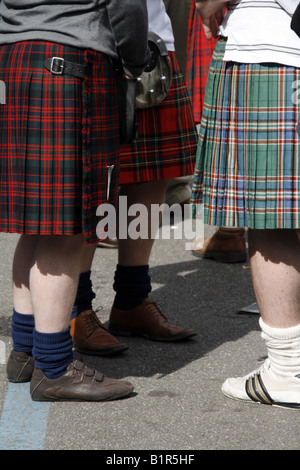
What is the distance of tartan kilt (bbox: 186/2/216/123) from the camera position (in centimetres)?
428

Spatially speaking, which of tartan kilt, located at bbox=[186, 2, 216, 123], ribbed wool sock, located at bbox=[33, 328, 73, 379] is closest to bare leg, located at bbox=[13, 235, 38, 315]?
ribbed wool sock, located at bbox=[33, 328, 73, 379]

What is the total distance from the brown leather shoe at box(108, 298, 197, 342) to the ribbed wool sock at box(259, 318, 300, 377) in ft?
2.15

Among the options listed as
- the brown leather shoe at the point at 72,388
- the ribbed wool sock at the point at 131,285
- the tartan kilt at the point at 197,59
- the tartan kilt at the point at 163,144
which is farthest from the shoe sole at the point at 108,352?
the tartan kilt at the point at 197,59

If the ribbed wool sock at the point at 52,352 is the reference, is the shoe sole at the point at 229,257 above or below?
above

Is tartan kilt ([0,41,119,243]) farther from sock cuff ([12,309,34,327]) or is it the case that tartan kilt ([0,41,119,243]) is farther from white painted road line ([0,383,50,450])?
white painted road line ([0,383,50,450])

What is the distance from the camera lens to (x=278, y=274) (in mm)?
2629

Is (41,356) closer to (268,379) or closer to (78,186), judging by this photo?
(78,186)

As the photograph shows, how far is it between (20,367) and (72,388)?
0.25 meters

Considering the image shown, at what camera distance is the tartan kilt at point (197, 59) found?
168 inches

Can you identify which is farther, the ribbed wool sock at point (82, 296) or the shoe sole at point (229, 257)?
the shoe sole at point (229, 257)

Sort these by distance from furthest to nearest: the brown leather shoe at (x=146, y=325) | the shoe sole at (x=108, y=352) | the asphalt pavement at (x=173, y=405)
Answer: the brown leather shoe at (x=146, y=325), the shoe sole at (x=108, y=352), the asphalt pavement at (x=173, y=405)

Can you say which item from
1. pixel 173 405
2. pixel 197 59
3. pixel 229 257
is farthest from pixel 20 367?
pixel 197 59

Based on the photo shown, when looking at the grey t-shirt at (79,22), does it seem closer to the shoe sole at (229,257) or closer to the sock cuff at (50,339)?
the sock cuff at (50,339)

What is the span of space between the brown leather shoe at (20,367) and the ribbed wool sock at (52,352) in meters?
0.15
